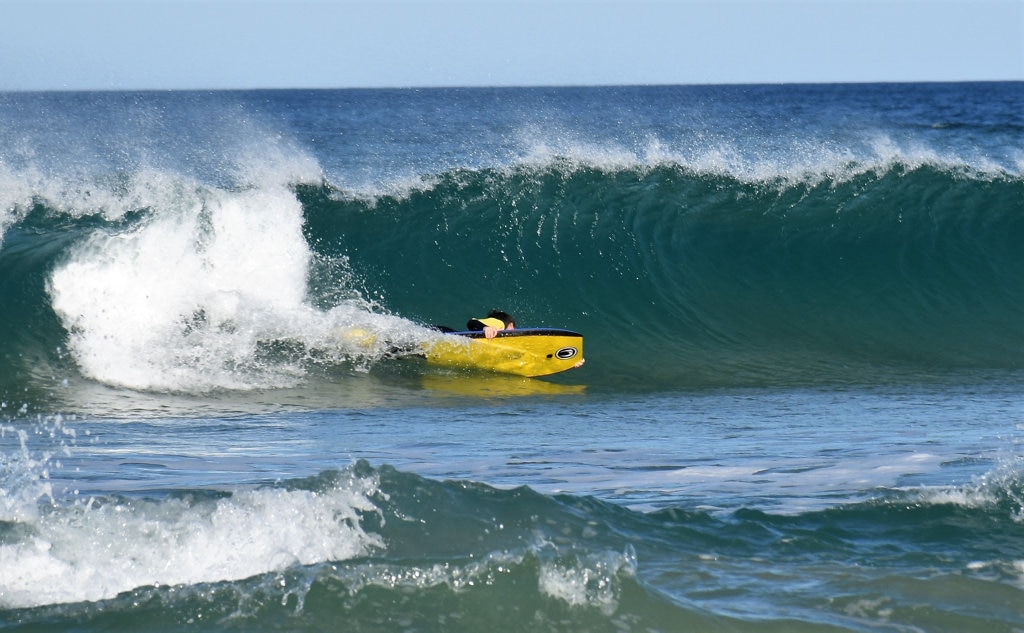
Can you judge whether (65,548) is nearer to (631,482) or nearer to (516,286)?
(631,482)

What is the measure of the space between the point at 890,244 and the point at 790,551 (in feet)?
38.2

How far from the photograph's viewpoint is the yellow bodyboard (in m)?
11.2

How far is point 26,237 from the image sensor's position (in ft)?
45.4

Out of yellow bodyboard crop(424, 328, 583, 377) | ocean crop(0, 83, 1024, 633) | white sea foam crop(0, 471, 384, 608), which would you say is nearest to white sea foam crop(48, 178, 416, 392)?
ocean crop(0, 83, 1024, 633)

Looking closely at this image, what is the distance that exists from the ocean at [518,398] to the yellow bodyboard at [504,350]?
21 centimetres

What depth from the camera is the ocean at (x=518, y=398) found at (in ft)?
15.1

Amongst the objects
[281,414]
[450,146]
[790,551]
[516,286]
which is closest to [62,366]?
[281,414]

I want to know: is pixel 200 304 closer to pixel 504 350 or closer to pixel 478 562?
pixel 504 350

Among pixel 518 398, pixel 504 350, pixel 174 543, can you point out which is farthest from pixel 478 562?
pixel 504 350

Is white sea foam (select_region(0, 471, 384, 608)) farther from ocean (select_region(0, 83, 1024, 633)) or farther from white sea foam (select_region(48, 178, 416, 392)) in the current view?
white sea foam (select_region(48, 178, 416, 392))

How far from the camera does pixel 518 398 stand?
33.7 feet

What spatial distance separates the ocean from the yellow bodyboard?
0.67 feet

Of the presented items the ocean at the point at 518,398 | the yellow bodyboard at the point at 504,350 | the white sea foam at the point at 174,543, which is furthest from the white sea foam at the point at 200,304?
the white sea foam at the point at 174,543

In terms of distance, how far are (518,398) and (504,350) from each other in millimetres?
1052
